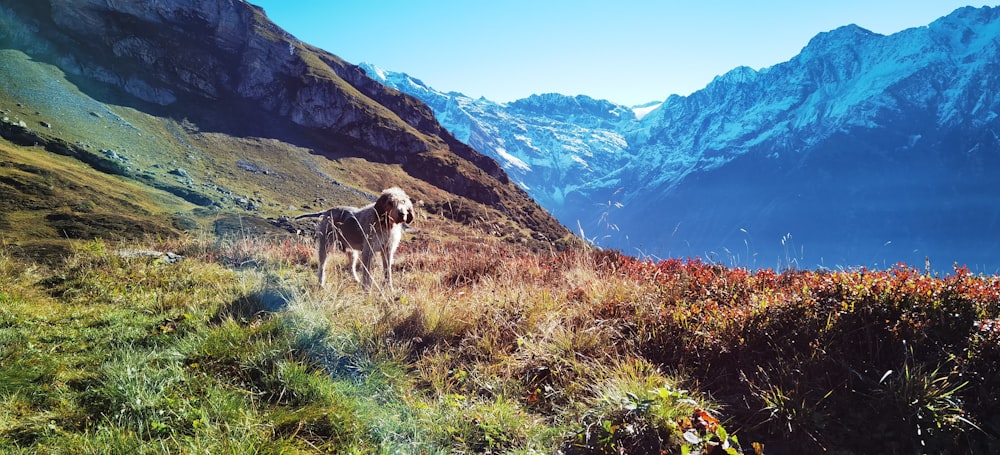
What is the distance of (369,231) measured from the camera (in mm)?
7895

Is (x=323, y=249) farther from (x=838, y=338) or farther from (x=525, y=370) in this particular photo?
(x=838, y=338)

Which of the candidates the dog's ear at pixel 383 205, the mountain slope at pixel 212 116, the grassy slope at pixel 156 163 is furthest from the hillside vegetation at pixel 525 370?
the mountain slope at pixel 212 116

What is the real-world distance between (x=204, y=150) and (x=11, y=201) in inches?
3493

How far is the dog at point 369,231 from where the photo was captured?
7453 mm

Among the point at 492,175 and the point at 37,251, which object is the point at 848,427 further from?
the point at 492,175

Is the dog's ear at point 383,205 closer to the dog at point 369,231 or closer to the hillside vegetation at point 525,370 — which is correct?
the dog at point 369,231

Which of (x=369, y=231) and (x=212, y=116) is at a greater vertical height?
(x=212, y=116)

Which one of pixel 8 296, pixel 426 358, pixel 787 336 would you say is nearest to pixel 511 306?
pixel 426 358

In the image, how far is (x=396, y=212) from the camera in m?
7.30

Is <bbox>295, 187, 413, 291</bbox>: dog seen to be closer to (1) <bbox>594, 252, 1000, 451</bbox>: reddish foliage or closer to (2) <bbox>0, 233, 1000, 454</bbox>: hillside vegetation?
(2) <bbox>0, 233, 1000, 454</bbox>: hillside vegetation

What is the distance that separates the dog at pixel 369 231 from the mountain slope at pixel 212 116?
65152 millimetres

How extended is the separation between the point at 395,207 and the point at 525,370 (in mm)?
4159

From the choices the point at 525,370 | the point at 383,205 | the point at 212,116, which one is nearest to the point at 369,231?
the point at 383,205

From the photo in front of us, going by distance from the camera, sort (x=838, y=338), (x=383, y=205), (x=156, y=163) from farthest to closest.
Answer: (x=156, y=163) < (x=383, y=205) < (x=838, y=338)
